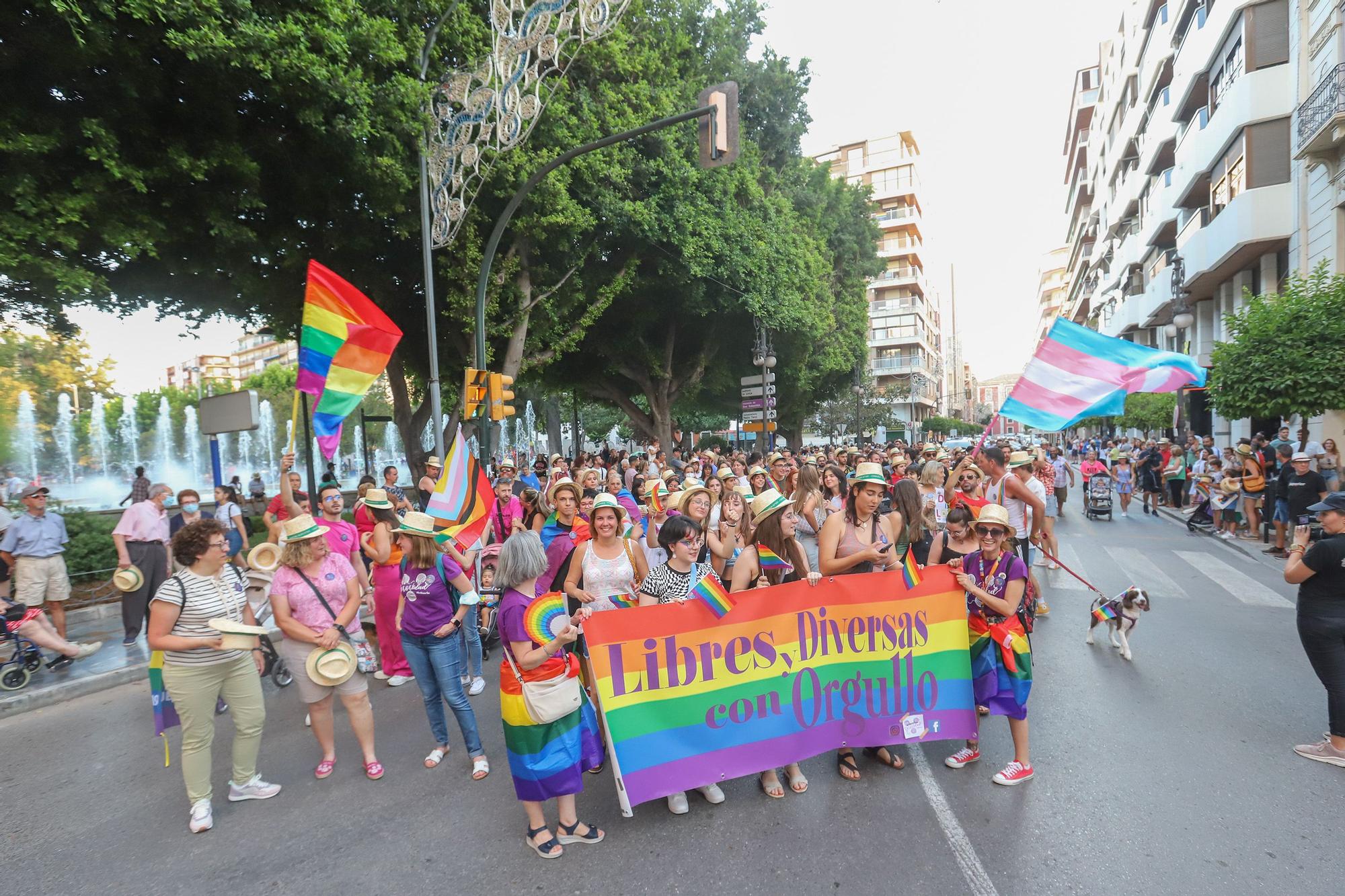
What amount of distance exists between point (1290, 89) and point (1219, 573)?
608 inches

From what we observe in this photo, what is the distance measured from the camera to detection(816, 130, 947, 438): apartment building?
6769cm

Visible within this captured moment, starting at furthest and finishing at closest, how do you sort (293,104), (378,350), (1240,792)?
(293,104) < (378,350) < (1240,792)

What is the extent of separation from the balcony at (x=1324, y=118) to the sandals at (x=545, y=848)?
63.7ft

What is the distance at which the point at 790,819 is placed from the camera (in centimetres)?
357

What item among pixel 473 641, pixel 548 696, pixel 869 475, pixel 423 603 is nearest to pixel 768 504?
pixel 869 475

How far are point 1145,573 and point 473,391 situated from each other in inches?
392

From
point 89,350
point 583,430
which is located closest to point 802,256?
point 89,350

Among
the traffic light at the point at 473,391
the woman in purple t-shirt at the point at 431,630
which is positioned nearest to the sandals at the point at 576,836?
the woman in purple t-shirt at the point at 431,630

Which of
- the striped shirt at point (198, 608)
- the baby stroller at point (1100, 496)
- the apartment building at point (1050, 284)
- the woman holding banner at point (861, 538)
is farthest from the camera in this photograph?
the apartment building at point (1050, 284)

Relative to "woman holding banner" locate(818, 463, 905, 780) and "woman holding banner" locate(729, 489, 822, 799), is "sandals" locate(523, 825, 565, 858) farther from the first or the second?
"woman holding banner" locate(818, 463, 905, 780)

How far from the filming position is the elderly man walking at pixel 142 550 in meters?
7.23

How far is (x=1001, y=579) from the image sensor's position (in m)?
3.96

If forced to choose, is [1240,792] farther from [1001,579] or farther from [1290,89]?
[1290,89]

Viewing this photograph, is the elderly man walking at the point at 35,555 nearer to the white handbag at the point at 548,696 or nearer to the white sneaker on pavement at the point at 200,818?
the white sneaker on pavement at the point at 200,818
